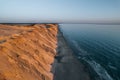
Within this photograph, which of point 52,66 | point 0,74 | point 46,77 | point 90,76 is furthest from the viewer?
point 52,66

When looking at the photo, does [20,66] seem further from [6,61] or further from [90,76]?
[90,76]

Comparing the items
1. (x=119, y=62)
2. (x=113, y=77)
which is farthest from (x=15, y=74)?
(x=119, y=62)

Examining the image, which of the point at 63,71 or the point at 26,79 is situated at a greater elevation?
the point at 26,79

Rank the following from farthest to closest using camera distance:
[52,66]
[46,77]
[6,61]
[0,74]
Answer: [52,66], [46,77], [6,61], [0,74]

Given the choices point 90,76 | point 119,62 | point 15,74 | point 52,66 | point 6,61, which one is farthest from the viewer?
A: point 119,62

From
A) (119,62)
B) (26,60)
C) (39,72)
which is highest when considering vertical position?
(26,60)

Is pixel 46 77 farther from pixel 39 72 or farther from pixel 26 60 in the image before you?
pixel 26 60

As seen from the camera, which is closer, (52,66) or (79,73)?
(79,73)

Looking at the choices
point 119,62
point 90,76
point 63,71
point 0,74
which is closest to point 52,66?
point 63,71

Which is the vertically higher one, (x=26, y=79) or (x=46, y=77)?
(x=26, y=79)
